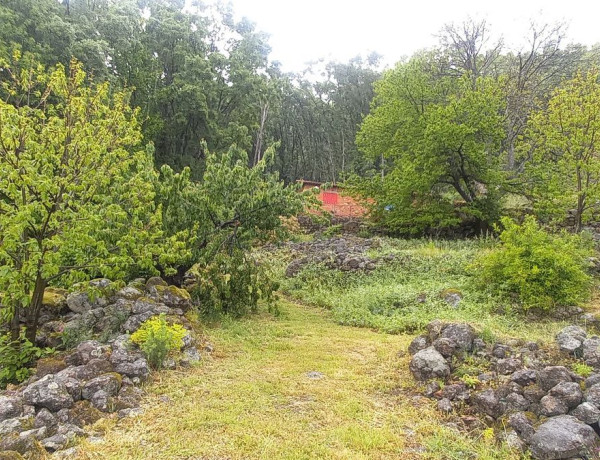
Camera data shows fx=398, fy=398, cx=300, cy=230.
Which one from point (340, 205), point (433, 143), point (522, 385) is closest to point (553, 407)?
point (522, 385)

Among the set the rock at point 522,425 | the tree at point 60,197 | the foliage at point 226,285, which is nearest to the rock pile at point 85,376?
the tree at point 60,197

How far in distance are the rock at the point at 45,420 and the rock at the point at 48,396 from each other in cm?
11

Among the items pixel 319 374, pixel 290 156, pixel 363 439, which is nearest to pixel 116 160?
pixel 319 374

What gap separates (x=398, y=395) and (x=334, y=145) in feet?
114

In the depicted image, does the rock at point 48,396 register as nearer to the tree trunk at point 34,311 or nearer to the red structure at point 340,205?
the tree trunk at point 34,311

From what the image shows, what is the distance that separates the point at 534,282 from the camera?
24.7ft

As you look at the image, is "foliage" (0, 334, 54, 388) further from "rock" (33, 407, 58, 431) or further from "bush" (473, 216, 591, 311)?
"bush" (473, 216, 591, 311)

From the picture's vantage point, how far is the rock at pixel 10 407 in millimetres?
3668

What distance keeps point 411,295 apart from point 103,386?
20.5ft

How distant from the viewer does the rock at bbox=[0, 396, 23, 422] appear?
367 centimetres

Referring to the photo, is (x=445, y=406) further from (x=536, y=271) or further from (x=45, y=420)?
(x=536, y=271)

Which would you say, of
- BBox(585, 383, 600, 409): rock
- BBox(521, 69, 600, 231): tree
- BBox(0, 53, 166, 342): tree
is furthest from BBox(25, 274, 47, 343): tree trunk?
BBox(521, 69, 600, 231): tree

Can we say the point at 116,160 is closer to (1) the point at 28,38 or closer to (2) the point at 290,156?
(1) the point at 28,38

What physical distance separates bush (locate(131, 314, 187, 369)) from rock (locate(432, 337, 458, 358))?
3.36m
